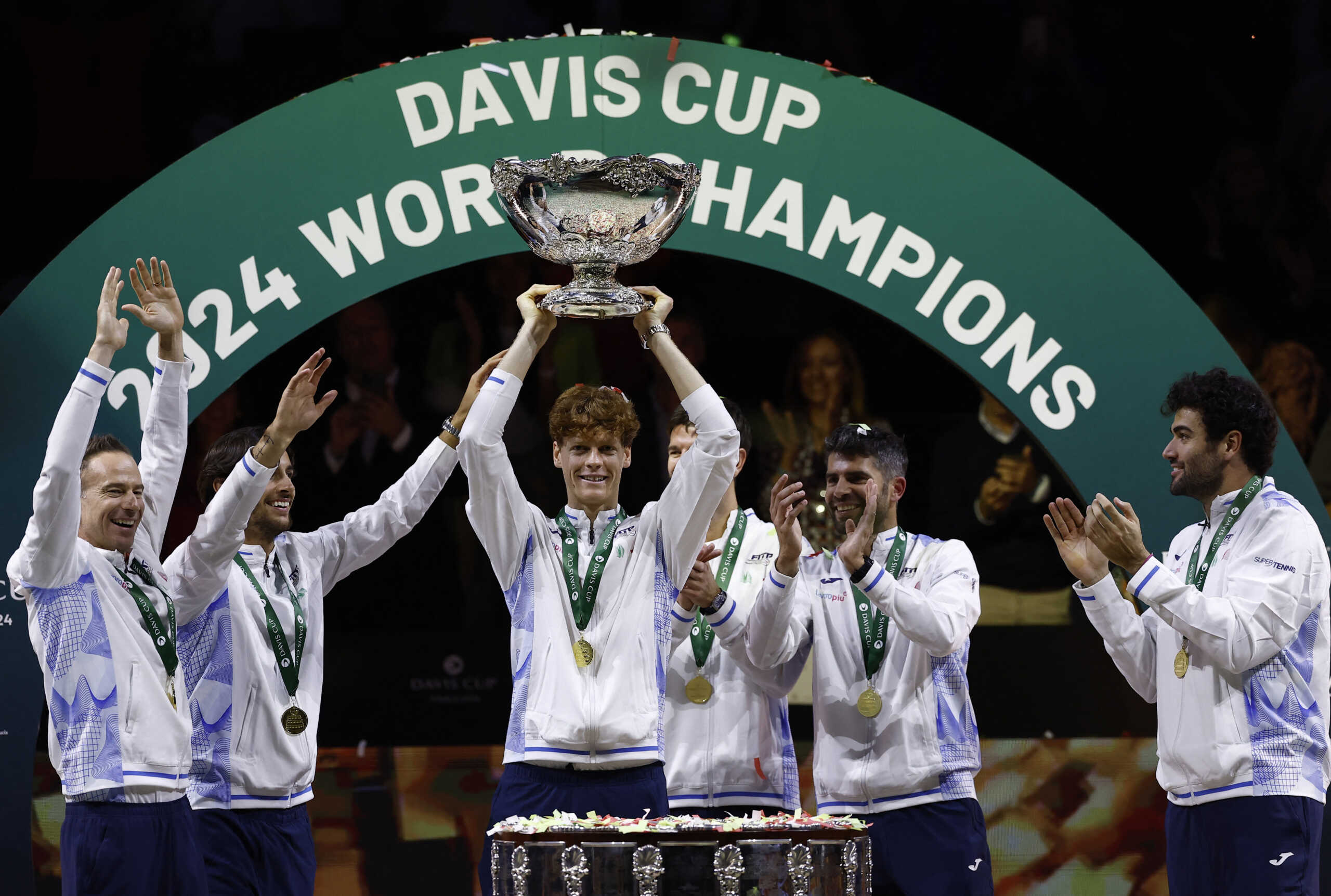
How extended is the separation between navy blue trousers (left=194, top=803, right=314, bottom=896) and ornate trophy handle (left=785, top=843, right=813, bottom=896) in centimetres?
212

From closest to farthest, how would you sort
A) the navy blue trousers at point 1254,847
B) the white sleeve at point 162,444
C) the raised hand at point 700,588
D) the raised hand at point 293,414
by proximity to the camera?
the navy blue trousers at point 1254,847 → the raised hand at point 293,414 → the white sleeve at point 162,444 → the raised hand at point 700,588

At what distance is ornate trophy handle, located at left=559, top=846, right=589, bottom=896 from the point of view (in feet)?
11.5

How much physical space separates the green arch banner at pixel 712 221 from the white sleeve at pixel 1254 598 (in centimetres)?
100

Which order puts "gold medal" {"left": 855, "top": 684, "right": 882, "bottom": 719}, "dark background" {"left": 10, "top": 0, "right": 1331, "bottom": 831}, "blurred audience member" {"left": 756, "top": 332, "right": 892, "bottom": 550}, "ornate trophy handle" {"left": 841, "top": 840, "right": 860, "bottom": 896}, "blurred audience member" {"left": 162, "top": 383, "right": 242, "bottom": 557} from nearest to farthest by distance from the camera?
1. "ornate trophy handle" {"left": 841, "top": 840, "right": 860, "bottom": 896}
2. "gold medal" {"left": 855, "top": 684, "right": 882, "bottom": 719}
3. "dark background" {"left": 10, "top": 0, "right": 1331, "bottom": 831}
4. "blurred audience member" {"left": 162, "top": 383, "right": 242, "bottom": 557}
5. "blurred audience member" {"left": 756, "top": 332, "right": 892, "bottom": 550}

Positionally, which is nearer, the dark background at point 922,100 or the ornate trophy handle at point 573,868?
the ornate trophy handle at point 573,868

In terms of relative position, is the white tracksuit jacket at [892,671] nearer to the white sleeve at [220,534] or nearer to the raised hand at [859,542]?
the raised hand at [859,542]

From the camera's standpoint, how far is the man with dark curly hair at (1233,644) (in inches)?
181

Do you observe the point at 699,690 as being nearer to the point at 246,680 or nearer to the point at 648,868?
the point at 246,680

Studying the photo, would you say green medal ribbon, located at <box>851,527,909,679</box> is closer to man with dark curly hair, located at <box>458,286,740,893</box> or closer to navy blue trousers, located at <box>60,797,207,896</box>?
man with dark curly hair, located at <box>458,286,740,893</box>

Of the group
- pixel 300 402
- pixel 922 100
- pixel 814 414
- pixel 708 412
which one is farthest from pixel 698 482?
pixel 922 100

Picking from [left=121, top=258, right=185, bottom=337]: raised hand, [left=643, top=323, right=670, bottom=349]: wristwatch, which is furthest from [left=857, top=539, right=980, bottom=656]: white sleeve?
[left=121, top=258, right=185, bottom=337]: raised hand

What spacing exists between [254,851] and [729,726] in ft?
5.29

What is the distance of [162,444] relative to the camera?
4.80 metres

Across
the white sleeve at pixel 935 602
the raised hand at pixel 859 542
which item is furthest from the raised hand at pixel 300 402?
the white sleeve at pixel 935 602
